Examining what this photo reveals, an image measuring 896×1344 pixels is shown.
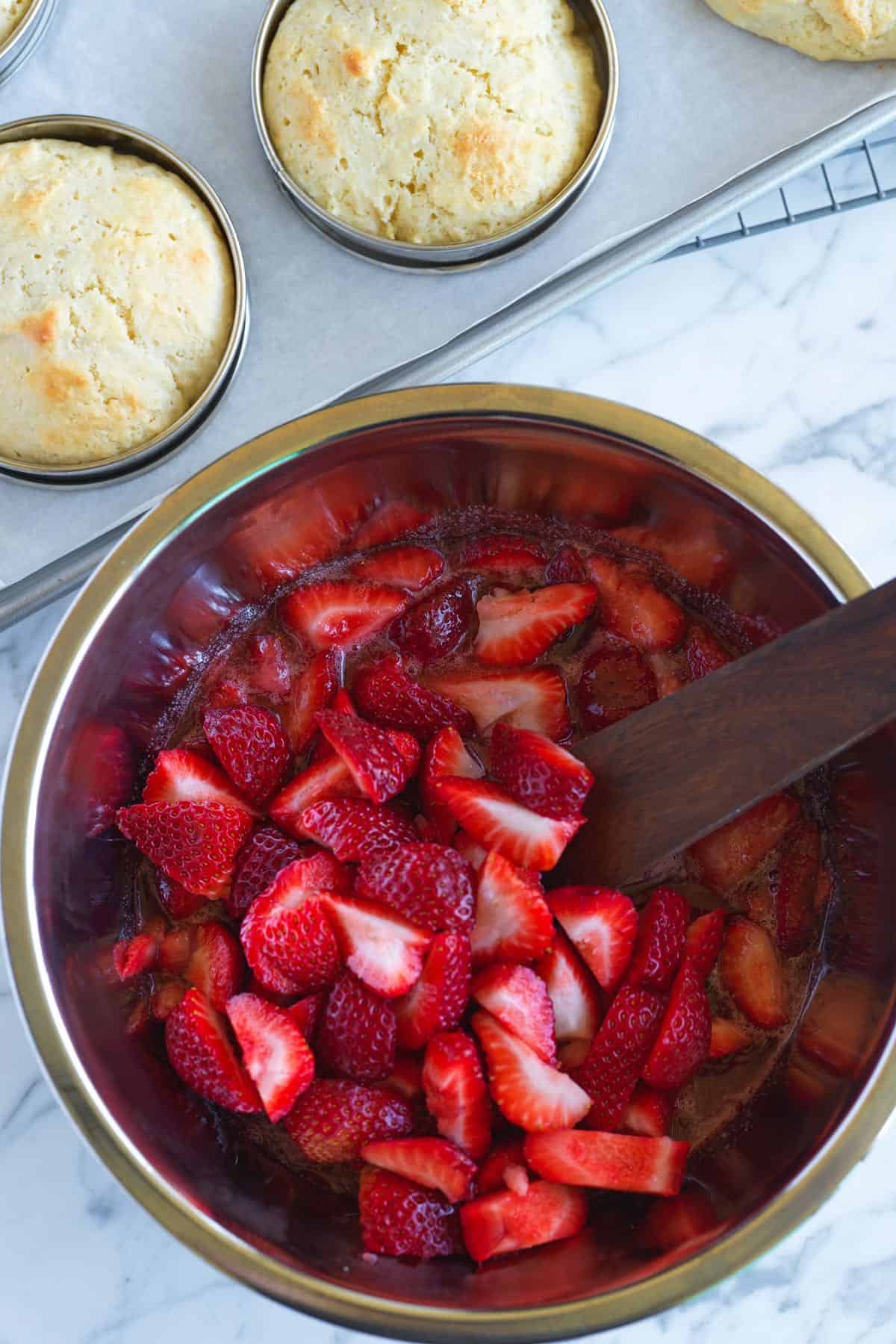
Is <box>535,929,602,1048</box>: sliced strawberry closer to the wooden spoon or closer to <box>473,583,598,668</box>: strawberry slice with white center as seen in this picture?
the wooden spoon

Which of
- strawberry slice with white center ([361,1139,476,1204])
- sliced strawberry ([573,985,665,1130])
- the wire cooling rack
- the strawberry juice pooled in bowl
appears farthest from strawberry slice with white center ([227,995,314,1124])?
the wire cooling rack

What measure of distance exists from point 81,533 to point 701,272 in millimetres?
1022

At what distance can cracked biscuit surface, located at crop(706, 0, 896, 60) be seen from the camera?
1743 mm

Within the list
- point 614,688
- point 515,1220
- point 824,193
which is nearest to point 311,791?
point 614,688

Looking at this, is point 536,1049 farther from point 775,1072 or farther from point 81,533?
point 81,533

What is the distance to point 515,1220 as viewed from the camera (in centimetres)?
130

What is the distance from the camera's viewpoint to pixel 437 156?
5.68 feet

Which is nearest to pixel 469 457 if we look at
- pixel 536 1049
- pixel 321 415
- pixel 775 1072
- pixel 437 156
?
pixel 321 415

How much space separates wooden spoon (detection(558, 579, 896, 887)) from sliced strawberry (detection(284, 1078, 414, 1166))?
0.33m

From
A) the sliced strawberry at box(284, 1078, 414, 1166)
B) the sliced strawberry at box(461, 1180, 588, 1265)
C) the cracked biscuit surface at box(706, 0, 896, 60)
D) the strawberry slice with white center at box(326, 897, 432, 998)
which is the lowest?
the sliced strawberry at box(461, 1180, 588, 1265)

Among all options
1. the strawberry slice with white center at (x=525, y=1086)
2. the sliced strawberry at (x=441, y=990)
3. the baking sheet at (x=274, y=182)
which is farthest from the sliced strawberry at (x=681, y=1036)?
the baking sheet at (x=274, y=182)

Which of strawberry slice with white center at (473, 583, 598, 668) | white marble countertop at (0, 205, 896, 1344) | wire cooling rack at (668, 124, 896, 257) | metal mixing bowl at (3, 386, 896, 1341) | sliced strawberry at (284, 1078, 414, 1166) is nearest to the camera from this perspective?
metal mixing bowl at (3, 386, 896, 1341)

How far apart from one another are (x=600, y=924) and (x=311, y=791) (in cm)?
37

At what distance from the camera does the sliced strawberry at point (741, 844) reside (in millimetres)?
1493
